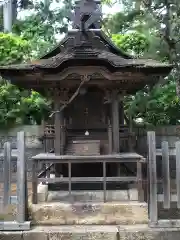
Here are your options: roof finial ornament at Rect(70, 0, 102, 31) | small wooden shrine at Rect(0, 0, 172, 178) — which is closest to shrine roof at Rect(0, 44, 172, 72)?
small wooden shrine at Rect(0, 0, 172, 178)

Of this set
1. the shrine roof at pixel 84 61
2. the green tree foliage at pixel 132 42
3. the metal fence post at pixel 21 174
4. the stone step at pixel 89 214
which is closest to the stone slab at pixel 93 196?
the stone step at pixel 89 214

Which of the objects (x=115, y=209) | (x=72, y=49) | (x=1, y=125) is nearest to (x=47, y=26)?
(x=1, y=125)

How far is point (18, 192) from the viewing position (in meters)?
5.57

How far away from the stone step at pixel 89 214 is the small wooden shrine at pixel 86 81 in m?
1.28

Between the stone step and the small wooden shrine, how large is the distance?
50.5 inches

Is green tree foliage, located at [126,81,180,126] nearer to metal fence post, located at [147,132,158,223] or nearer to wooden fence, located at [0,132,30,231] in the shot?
metal fence post, located at [147,132,158,223]

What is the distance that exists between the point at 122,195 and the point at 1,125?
22.4ft

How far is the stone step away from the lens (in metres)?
5.83

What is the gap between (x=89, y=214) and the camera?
588 centimetres

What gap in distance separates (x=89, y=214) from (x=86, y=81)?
8.65 ft

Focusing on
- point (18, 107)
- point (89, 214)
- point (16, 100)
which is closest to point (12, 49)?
point (16, 100)

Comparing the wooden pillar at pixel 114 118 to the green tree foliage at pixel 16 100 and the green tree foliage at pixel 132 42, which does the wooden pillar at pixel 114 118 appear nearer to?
the green tree foliage at pixel 16 100

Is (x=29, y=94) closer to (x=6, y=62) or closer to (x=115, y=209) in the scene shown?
(x=6, y=62)

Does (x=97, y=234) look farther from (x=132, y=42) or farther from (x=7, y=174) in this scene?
(x=132, y=42)
